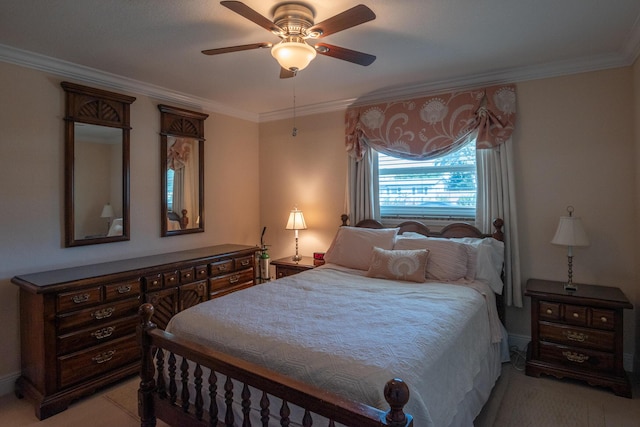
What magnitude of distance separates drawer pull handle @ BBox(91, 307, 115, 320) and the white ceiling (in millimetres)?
1920

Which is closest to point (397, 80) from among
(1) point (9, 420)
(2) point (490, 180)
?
(2) point (490, 180)

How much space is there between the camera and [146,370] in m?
1.98

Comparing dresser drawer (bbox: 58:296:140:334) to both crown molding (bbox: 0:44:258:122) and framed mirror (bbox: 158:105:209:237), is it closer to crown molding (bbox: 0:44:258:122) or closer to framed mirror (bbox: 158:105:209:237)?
framed mirror (bbox: 158:105:209:237)

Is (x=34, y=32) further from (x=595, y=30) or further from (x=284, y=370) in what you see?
(x=595, y=30)

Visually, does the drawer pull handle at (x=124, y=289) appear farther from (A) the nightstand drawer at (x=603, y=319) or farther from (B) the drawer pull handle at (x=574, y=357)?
(A) the nightstand drawer at (x=603, y=319)

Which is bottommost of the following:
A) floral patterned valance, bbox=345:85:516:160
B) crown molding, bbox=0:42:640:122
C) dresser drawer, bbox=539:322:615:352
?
dresser drawer, bbox=539:322:615:352

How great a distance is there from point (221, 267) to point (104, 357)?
124 cm

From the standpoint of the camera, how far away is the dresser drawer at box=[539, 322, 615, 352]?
2545mm

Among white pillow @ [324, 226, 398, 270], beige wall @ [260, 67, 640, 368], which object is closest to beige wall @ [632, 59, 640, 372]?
beige wall @ [260, 67, 640, 368]

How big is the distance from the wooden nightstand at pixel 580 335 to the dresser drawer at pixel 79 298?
3245 mm

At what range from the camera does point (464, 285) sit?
2.73 meters

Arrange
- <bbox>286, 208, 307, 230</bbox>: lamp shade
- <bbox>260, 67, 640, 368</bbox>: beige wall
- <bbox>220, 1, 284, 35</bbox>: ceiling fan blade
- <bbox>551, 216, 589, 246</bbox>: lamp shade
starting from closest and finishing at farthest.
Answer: <bbox>220, 1, 284, 35</bbox>: ceiling fan blade, <bbox>551, 216, 589, 246</bbox>: lamp shade, <bbox>260, 67, 640, 368</bbox>: beige wall, <bbox>286, 208, 307, 230</bbox>: lamp shade

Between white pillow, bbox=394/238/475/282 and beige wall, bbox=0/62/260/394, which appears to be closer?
beige wall, bbox=0/62/260/394

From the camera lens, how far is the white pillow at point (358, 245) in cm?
333
